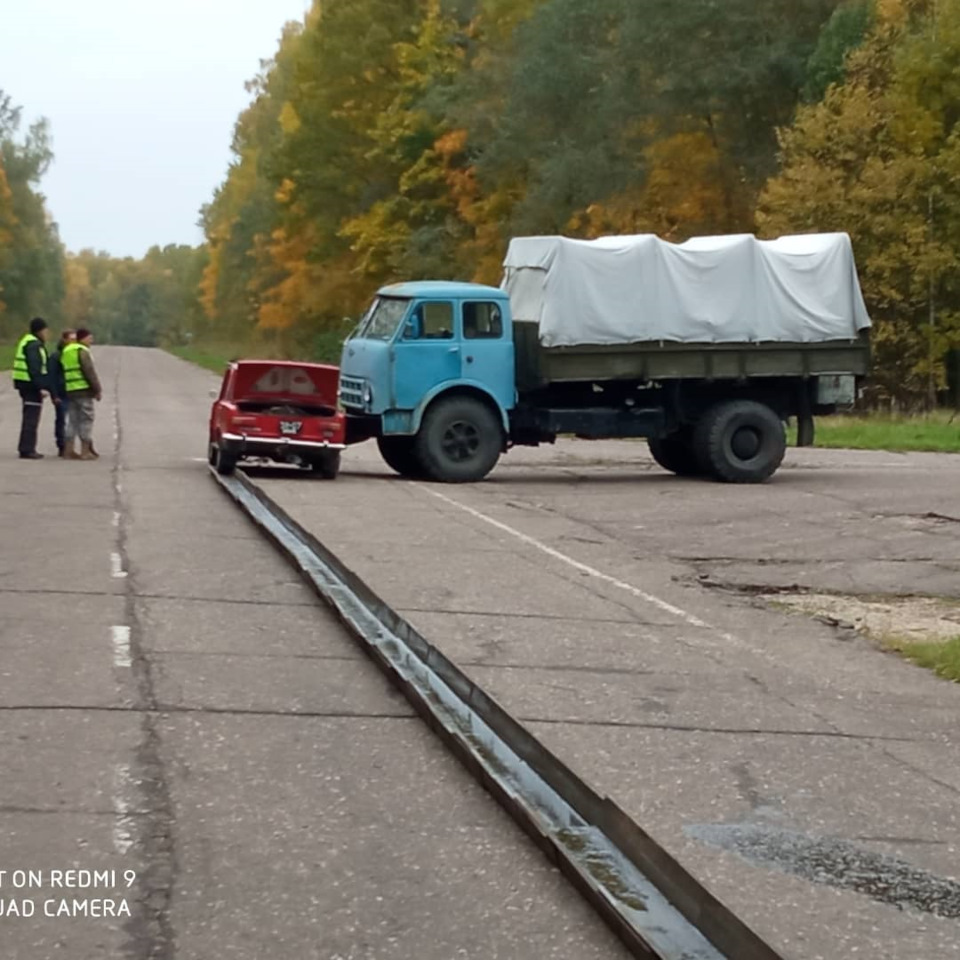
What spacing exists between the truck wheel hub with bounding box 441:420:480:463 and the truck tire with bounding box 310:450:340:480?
1.33m

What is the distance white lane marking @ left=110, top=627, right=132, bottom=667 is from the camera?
9.63 meters

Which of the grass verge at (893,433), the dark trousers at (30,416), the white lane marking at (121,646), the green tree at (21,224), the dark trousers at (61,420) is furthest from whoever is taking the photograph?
the green tree at (21,224)

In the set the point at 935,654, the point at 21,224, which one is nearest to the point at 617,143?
the point at 935,654

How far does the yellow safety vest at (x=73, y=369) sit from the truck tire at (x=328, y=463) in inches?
151

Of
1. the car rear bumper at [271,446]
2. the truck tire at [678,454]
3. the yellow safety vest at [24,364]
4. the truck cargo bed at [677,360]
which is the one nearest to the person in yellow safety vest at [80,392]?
the yellow safety vest at [24,364]

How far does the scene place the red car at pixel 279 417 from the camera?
22.2 m

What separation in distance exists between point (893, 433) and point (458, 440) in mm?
13970

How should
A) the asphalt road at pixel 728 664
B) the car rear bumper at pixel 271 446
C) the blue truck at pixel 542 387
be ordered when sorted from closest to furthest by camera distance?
the asphalt road at pixel 728 664 → the car rear bumper at pixel 271 446 → the blue truck at pixel 542 387

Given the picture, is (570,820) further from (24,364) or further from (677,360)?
(24,364)

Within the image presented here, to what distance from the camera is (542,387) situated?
75.0ft

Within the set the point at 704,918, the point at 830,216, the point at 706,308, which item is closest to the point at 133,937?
the point at 704,918

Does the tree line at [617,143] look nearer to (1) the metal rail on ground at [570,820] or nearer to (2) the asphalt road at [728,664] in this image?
(2) the asphalt road at [728,664]

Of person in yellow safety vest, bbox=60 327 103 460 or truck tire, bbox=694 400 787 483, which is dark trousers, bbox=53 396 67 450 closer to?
person in yellow safety vest, bbox=60 327 103 460

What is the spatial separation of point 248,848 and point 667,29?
1854 inches
